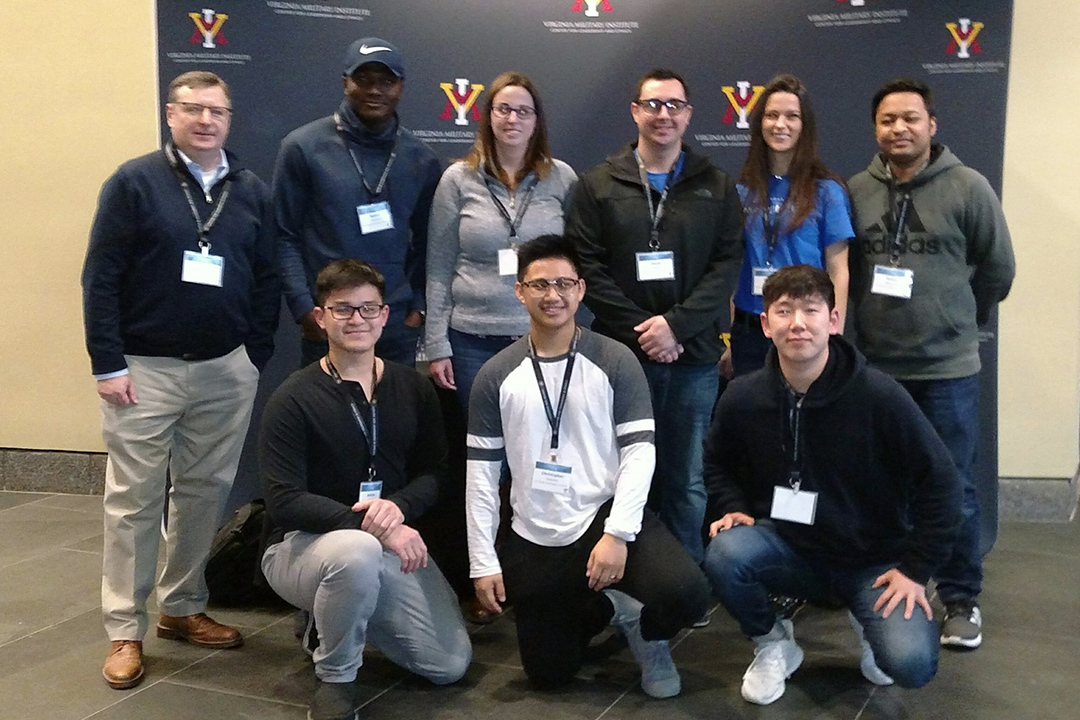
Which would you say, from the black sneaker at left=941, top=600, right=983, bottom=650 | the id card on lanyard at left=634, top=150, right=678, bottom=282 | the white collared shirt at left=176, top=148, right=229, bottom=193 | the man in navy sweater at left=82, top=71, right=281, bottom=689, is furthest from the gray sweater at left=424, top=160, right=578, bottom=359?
the black sneaker at left=941, top=600, right=983, bottom=650

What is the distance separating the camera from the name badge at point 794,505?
2.51 meters

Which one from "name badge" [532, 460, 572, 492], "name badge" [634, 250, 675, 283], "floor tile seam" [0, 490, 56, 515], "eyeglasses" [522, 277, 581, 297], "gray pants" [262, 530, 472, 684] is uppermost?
"name badge" [634, 250, 675, 283]

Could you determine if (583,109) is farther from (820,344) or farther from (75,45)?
(75,45)

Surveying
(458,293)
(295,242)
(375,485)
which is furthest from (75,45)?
(375,485)

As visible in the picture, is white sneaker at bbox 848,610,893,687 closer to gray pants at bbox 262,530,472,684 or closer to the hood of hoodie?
gray pants at bbox 262,530,472,684

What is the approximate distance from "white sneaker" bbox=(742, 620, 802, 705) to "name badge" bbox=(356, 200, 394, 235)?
1708 millimetres

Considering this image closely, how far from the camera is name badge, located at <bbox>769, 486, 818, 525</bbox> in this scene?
8.24 feet

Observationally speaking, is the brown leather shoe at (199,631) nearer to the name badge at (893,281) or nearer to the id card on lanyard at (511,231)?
the id card on lanyard at (511,231)

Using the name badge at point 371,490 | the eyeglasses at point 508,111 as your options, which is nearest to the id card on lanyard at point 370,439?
the name badge at point 371,490

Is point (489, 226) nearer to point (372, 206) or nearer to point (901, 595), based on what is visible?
point (372, 206)

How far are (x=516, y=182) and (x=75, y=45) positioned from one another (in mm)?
2872

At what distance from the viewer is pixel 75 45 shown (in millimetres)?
4664

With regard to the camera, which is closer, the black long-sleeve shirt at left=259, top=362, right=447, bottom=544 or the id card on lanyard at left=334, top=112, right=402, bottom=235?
the black long-sleeve shirt at left=259, top=362, right=447, bottom=544

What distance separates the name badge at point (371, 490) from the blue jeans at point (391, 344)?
60 cm
